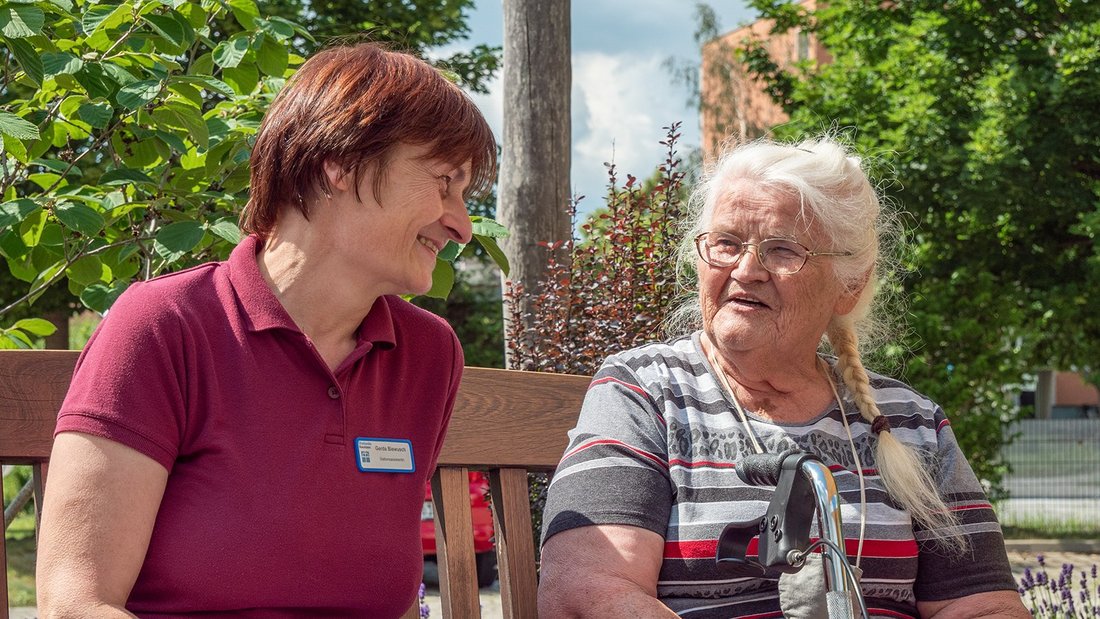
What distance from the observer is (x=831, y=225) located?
2.79 m

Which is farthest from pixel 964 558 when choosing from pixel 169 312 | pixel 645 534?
pixel 169 312

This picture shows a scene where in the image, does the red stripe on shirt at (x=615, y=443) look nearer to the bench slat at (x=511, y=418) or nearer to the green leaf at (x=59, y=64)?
the bench slat at (x=511, y=418)

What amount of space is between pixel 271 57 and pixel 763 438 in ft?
4.88

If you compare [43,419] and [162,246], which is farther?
[162,246]

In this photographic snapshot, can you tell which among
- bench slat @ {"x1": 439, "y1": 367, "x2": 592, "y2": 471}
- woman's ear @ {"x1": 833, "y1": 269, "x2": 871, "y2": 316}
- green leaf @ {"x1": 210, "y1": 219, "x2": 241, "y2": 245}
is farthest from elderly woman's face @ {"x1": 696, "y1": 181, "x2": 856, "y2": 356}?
green leaf @ {"x1": 210, "y1": 219, "x2": 241, "y2": 245}

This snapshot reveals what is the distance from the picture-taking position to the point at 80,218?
2547 millimetres

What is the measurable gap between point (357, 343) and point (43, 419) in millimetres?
579

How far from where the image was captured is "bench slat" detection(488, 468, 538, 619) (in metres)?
2.59

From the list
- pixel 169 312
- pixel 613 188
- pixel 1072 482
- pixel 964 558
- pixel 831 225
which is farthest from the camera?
pixel 1072 482

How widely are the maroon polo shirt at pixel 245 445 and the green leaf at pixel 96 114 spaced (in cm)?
70

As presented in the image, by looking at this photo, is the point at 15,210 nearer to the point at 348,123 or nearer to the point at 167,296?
the point at 167,296

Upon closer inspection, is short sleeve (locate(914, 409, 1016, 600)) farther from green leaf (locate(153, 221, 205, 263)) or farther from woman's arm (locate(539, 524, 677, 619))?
green leaf (locate(153, 221, 205, 263))

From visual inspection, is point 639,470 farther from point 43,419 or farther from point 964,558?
point 43,419

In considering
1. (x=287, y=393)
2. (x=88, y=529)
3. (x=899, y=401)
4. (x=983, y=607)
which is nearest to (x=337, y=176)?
(x=287, y=393)
